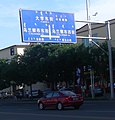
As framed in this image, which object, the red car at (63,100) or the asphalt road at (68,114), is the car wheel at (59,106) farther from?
the asphalt road at (68,114)

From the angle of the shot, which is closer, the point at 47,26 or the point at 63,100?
the point at 63,100

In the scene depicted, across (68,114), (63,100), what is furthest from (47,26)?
(68,114)

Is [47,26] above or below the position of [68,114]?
above

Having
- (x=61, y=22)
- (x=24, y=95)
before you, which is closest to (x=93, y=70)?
(x=61, y=22)

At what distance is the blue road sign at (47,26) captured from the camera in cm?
3328

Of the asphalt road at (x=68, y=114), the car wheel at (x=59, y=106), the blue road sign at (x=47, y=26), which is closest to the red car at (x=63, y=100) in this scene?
the car wheel at (x=59, y=106)

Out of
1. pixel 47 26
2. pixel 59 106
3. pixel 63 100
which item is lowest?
pixel 59 106

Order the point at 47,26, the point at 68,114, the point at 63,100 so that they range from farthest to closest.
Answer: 1. the point at 47,26
2. the point at 63,100
3. the point at 68,114

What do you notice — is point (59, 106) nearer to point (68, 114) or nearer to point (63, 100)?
point (63, 100)

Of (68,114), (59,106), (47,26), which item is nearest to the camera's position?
(68,114)

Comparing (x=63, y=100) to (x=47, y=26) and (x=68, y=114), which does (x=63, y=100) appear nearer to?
(x=68, y=114)

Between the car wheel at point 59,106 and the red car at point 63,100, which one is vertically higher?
the red car at point 63,100

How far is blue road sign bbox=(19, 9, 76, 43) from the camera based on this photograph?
33.3 m

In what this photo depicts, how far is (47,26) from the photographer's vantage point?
3425 cm
